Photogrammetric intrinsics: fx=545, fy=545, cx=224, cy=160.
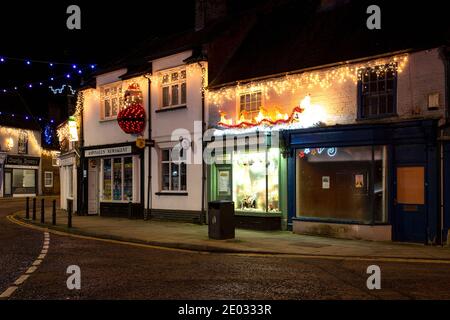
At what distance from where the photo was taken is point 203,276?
10.2 m

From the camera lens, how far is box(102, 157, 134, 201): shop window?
24.1 meters

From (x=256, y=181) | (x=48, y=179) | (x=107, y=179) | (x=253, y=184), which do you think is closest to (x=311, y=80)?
(x=256, y=181)

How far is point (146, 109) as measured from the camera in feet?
75.6

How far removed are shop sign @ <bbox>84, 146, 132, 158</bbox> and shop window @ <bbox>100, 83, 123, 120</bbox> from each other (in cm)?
157

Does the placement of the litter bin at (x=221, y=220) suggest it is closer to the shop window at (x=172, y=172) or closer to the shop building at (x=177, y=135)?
the shop building at (x=177, y=135)

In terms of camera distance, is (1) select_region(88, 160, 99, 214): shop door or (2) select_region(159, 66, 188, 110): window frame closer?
(2) select_region(159, 66, 188, 110): window frame

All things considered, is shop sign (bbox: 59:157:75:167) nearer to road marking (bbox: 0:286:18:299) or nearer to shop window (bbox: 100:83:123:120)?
shop window (bbox: 100:83:123:120)

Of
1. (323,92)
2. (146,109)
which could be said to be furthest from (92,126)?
(323,92)

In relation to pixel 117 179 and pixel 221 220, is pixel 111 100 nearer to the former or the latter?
pixel 117 179

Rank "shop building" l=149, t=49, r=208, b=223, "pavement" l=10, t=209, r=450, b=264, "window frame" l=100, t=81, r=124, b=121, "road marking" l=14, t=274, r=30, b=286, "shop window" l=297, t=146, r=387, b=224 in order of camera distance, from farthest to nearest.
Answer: "window frame" l=100, t=81, r=124, b=121 → "shop building" l=149, t=49, r=208, b=223 → "shop window" l=297, t=146, r=387, b=224 → "pavement" l=10, t=209, r=450, b=264 → "road marking" l=14, t=274, r=30, b=286

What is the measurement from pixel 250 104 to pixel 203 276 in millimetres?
10187

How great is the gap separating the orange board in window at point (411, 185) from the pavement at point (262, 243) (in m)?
1.30

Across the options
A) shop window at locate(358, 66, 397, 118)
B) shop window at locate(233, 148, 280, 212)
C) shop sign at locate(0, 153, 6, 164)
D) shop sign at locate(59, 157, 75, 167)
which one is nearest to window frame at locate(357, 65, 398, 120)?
shop window at locate(358, 66, 397, 118)

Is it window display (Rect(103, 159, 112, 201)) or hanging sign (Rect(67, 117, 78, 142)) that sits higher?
hanging sign (Rect(67, 117, 78, 142))
